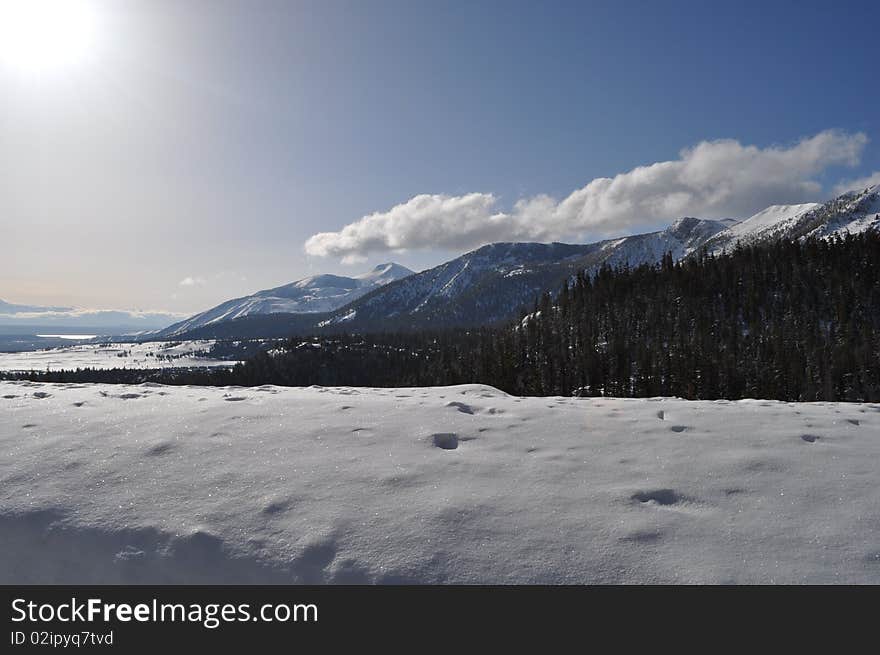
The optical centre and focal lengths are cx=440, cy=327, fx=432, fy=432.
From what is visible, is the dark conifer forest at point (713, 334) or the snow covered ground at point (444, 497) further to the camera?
the dark conifer forest at point (713, 334)

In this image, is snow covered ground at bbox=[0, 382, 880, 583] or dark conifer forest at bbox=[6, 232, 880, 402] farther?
dark conifer forest at bbox=[6, 232, 880, 402]

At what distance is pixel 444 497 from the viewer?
6.04 m

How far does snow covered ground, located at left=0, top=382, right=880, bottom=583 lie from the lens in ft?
15.8

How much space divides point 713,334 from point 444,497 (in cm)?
12714

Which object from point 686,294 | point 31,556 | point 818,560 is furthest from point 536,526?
point 686,294

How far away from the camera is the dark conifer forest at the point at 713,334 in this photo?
294 ft

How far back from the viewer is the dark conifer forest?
89.5m

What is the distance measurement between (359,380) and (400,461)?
18877cm

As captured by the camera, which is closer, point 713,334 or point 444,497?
point 444,497

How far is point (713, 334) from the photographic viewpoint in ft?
366

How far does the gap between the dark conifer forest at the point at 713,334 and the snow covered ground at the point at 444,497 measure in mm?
89174

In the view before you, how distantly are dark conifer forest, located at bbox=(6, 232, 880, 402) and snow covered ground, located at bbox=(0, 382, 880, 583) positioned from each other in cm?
8917

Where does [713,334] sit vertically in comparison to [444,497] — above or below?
below
